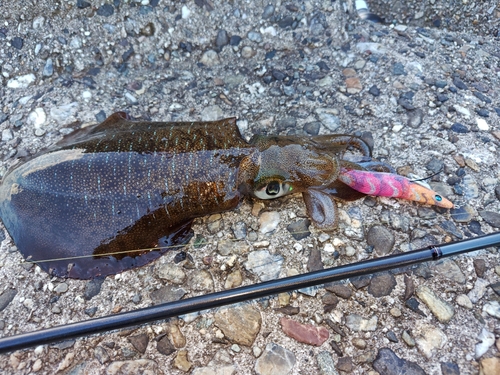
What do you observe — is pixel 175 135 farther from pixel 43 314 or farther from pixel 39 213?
pixel 43 314

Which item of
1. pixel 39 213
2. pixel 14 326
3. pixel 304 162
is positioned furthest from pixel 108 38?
pixel 14 326

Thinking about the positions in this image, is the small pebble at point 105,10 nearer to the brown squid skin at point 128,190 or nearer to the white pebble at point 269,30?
the white pebble at point 269,30

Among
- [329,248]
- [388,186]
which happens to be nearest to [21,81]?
[329,248]

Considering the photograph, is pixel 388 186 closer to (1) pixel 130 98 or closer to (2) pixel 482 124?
(2) pixel 482 124

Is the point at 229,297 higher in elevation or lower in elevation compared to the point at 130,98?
lower

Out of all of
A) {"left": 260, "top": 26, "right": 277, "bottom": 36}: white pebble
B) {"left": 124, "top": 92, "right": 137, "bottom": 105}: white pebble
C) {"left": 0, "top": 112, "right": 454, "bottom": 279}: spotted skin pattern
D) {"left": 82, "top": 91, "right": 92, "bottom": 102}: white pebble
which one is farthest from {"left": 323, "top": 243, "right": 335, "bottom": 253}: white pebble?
{"left": 82, "top": 91, "right": 92, "bottom": 102}: white pebble
